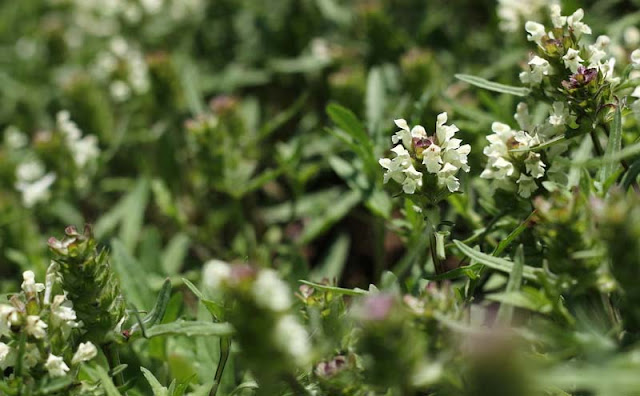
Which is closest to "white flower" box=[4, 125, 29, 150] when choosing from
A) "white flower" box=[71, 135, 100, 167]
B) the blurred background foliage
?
the blurred background foliage

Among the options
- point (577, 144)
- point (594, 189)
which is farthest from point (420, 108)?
point (594, 189)

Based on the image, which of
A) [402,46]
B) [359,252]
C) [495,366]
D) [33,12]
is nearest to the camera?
[495,366]

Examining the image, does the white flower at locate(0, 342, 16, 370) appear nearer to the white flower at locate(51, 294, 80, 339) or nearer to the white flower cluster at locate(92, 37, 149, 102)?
the white flower at locate(51, 294, 80, 339)

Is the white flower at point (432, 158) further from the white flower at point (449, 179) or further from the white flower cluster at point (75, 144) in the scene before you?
the white flower cluster at point (75, 144)

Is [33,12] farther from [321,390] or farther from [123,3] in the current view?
[321,390]

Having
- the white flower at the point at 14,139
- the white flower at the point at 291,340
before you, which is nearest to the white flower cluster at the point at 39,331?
the white flower at the point at 291,340

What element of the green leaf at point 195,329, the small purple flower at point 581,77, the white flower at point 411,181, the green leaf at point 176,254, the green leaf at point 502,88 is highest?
the small purple flower at point 581,77

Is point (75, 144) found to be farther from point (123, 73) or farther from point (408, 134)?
point (408, 134)
